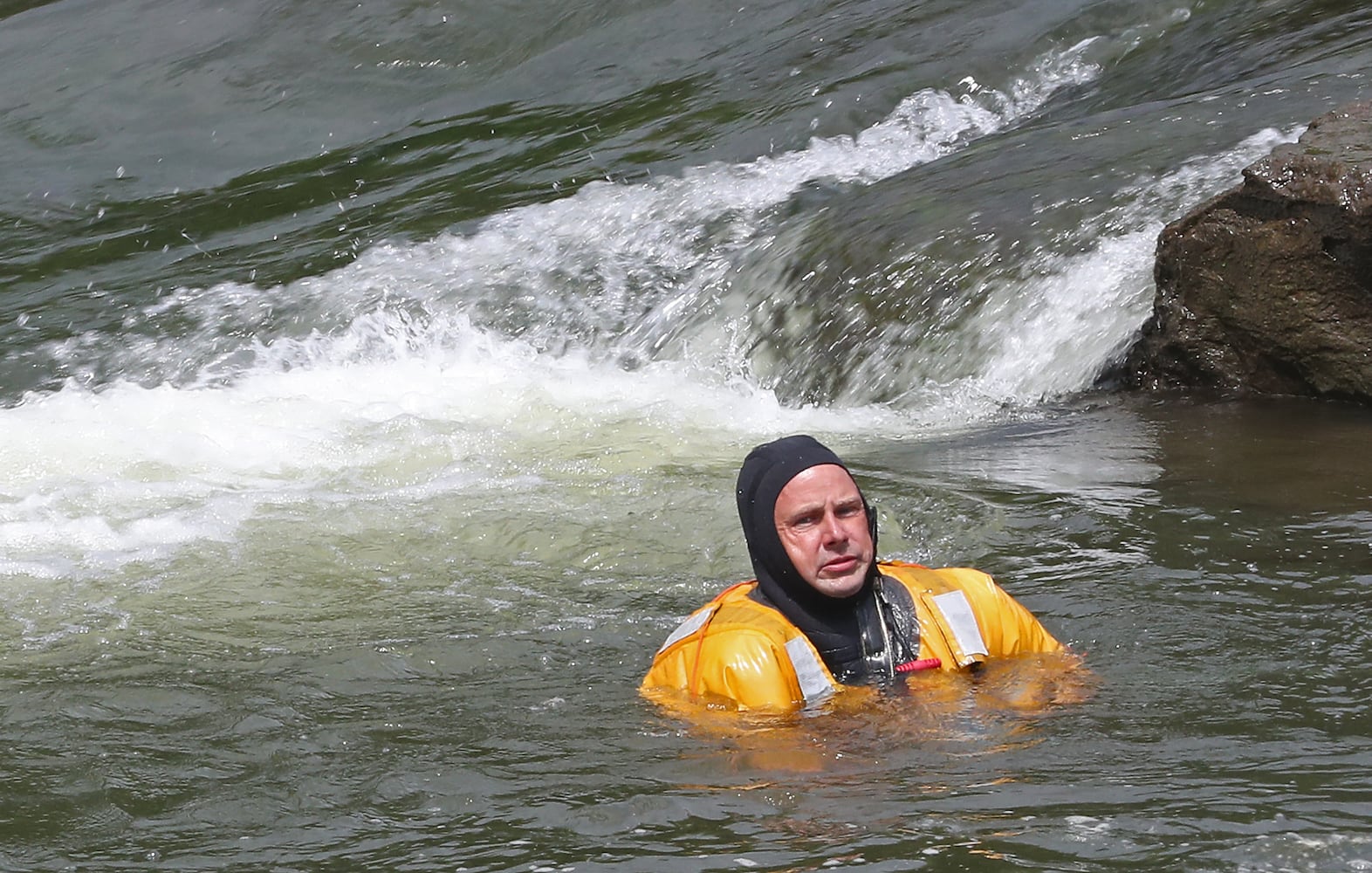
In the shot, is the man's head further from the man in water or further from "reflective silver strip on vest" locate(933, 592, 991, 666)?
"reflective silver strip on vest" locate(933, 592, 991, 666)

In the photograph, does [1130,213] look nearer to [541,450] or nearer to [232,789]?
[541,450]

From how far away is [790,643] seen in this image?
4281 mm

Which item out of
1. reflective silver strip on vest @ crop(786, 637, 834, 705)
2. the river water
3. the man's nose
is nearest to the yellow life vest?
reflective silver strip on vest @ crop(786, 637, 834, 705)

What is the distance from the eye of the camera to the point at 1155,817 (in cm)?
323

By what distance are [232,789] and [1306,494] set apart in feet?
11.5

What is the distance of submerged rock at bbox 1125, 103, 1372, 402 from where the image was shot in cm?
659

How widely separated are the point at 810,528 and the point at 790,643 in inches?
11.6

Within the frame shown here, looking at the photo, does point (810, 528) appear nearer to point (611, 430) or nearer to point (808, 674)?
point (808, 674)

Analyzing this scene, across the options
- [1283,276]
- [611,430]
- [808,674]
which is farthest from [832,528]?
[611,430]

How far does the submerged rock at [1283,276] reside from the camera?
259 inches

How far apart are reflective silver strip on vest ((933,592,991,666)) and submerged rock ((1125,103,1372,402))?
300cm

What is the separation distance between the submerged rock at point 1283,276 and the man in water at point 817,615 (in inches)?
112

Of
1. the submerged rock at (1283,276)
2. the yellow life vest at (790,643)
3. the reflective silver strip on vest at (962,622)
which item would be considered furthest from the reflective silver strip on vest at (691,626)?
the submerged rock at (1283,276)

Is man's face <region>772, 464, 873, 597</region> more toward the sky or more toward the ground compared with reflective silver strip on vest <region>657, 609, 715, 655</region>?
more toward the sky
